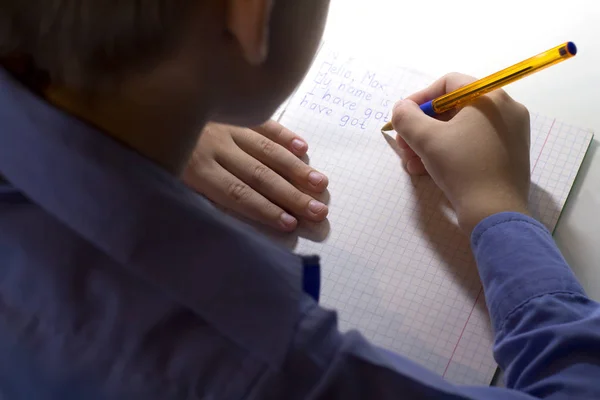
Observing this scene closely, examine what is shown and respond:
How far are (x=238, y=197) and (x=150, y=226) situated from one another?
0.31 m

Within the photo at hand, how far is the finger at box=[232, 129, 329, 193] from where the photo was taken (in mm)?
693

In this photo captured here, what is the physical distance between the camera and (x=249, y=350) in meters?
0.37

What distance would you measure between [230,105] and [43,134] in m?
0.14

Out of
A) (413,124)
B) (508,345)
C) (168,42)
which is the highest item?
(168,42)

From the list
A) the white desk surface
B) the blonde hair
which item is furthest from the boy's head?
the white desk surface

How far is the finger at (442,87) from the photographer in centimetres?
71

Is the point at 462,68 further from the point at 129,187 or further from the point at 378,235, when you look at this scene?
the point at 129,187

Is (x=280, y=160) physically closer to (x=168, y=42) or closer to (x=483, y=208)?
(x=483, y=208)

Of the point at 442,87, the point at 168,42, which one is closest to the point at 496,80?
the point at 442,87

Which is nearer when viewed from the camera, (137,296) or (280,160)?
(137,296)

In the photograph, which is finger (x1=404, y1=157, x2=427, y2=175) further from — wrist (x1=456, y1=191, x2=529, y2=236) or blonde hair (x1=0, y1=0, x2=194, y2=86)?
blonde hair (x1=0, y1=0, x2=194, y2=86)

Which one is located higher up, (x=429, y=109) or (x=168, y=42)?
(x=168, y=42)

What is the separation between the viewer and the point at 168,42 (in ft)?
1.26

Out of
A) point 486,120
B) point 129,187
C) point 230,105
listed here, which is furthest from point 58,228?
point 486,120
